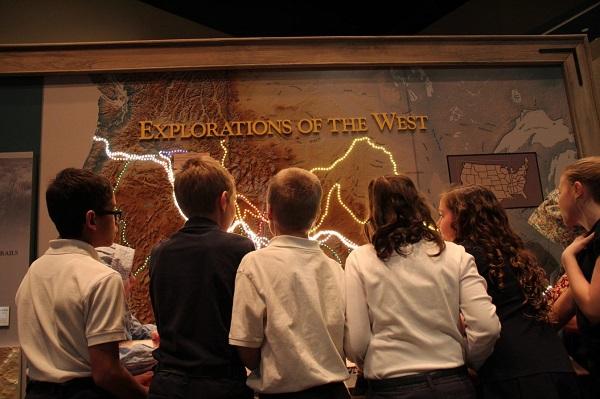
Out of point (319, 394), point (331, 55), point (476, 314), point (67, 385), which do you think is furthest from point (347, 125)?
point (67, 385)

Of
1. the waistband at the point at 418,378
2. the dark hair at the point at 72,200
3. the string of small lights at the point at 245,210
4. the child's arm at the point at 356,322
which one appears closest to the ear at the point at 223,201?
the dark hair at the point at 72,200

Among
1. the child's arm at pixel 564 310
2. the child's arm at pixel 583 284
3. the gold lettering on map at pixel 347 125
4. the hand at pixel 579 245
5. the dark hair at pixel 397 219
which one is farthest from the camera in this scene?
the gold lettering on map at pixel 347 125

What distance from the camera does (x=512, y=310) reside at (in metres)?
1.98

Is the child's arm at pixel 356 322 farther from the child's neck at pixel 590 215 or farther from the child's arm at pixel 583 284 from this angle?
the child's neck at pixel 590 215

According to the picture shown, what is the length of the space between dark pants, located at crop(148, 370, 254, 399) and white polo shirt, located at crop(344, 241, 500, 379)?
42 centimetres

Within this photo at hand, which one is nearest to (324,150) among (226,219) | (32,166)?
(226,219)

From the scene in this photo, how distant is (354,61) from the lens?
3.46 m

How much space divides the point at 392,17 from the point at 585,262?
3.52m

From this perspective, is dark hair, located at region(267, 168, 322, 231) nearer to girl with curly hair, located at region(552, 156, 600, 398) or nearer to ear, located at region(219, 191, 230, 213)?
ear, located at region(219, 191, 230, 213)

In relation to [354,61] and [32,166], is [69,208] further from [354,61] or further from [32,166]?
[354,61]

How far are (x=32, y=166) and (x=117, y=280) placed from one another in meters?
1.82

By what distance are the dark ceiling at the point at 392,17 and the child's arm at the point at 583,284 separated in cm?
253

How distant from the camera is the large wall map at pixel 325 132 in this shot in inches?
125

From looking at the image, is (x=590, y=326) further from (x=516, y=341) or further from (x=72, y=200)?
(x=72, y=200)
